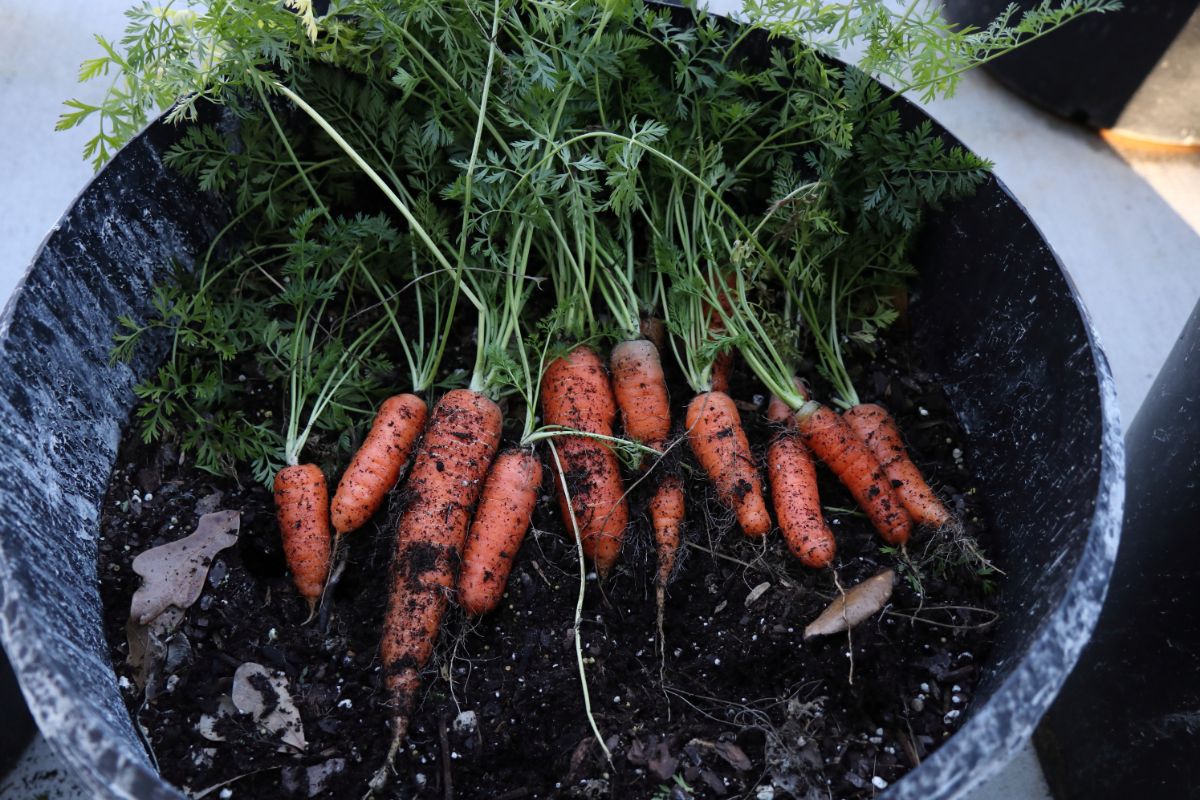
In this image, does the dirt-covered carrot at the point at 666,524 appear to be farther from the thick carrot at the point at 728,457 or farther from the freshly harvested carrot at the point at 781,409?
the freshly harvested carrot at the point at 781,409

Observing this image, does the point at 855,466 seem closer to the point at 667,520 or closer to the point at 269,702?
the point at 667,520

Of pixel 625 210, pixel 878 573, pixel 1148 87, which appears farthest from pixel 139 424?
pixel 1148 87

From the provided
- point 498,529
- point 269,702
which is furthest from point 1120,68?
point 269,702

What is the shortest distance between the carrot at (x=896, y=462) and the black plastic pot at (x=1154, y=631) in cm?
34

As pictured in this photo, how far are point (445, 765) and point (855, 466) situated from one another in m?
0.85

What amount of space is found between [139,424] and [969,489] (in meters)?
1.47

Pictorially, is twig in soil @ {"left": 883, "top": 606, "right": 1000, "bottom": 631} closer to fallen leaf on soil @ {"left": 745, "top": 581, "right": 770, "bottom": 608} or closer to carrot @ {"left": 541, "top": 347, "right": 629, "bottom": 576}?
fallen leaf on soil @ {"left": 745, "top": 581, "right": 770, "bottom": 608}

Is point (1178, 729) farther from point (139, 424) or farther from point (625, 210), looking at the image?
point (139, 424)

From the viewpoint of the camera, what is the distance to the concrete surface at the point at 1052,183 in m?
2.56

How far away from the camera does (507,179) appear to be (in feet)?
5.63

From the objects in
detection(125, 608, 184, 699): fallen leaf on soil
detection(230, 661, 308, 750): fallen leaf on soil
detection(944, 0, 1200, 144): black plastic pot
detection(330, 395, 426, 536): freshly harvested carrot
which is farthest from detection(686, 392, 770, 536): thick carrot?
detection(944, 0, 1200, 144): black plastic pot

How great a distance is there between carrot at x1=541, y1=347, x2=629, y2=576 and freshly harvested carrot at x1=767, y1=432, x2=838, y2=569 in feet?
0.90

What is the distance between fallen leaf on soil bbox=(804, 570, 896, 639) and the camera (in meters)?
1.52

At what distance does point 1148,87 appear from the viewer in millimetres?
2729
